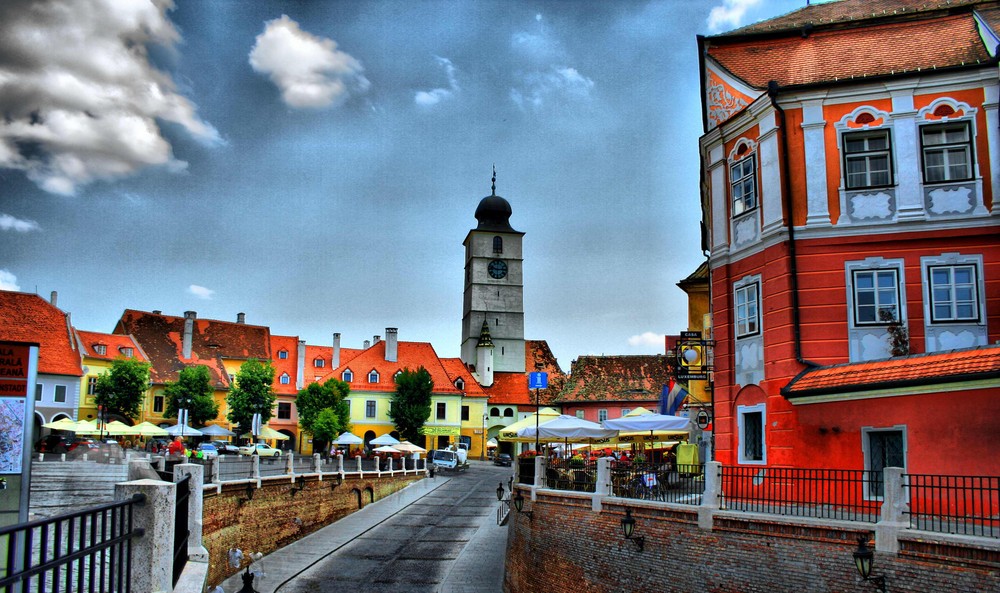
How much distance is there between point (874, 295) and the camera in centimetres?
1838

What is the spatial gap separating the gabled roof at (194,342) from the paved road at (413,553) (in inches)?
1432

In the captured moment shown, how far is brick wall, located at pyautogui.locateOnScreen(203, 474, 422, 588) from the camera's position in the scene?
23.0 meters

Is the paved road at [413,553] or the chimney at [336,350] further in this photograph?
the chimney at [336,350]

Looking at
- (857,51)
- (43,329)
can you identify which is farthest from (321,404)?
(857,51)

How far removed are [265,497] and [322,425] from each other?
39.5m

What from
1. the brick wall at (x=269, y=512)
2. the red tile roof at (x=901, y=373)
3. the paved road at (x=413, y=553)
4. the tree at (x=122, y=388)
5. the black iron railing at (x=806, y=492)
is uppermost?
the tree at (x=122, y=388)

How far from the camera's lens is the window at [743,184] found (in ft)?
65.6

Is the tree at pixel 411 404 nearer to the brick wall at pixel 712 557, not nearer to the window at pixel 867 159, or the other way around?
the brick wall at pixel 712 557

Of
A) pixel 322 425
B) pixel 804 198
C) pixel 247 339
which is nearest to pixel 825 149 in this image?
pixel 804 198

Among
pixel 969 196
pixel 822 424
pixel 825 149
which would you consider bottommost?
pixel 822 424

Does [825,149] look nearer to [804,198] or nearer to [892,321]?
[804,198]

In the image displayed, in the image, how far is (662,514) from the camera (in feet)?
53.8

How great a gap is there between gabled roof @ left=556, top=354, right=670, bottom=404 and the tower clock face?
17.6m

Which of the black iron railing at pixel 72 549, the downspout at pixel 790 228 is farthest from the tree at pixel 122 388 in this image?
the black iron railing at pixel 72 549
